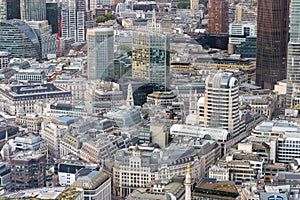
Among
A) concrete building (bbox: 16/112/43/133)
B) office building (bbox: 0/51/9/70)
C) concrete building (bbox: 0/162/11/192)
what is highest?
office building (bbox: 0/51/9/70)

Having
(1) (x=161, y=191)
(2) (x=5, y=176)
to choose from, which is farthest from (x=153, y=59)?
(1) (x=161, y=191)

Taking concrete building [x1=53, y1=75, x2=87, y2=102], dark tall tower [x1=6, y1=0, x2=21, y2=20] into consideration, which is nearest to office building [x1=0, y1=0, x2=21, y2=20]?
dark tall tower [x1=6, y1=0, x2=21, y2=20]

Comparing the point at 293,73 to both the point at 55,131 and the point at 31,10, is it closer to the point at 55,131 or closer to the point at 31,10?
the point at 55,131

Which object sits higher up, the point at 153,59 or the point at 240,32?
the point at 240,32

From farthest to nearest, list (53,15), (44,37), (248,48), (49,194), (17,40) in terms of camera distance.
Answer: (53,15), (44,37), (17,40), (248,48), (49,194)

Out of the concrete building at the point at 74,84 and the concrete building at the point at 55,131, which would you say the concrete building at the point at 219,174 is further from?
the concrete building at the point at 74,84

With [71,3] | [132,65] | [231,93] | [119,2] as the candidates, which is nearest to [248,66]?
[132,65]

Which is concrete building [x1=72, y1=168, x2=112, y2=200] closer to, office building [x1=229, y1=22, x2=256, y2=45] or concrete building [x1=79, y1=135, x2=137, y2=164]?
concrete building [x1=79, y1=135, x2=137, y2=164]
